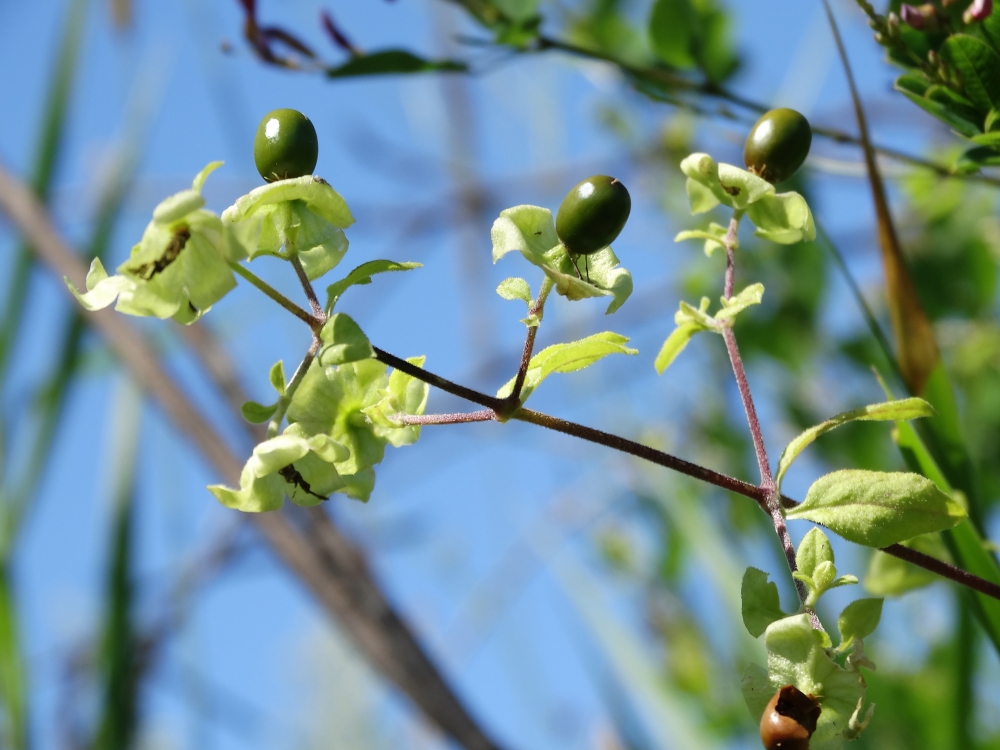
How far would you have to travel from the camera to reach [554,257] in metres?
0.30

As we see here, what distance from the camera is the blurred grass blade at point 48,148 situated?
89 centimetres

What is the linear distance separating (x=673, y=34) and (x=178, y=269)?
0.36 m

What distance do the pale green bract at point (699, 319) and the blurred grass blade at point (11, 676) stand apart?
0.64m

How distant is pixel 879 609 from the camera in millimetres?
279

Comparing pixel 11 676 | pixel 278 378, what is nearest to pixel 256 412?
pixel 278 378

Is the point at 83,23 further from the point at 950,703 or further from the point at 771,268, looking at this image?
the point at 950,703

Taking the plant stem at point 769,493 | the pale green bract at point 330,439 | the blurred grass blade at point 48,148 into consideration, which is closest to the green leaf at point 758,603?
the plant stem at point 769,493

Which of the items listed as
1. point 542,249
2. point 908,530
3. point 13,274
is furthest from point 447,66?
point 13,274

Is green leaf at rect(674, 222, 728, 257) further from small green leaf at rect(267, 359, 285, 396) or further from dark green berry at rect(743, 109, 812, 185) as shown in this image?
small green leaf at rect(267, 359, 285, 396)

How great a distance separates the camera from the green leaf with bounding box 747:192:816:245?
0.33 m

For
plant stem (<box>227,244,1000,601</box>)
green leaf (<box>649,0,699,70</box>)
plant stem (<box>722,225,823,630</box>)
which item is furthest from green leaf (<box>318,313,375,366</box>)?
green leaf (<box>649,0,699,70</box>)

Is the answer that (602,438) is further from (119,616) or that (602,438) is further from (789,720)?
(119,616)

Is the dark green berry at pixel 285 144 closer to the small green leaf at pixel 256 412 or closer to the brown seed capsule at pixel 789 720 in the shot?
the small green leaf at pixel 256 412

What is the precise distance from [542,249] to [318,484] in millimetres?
101
